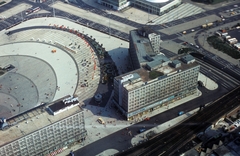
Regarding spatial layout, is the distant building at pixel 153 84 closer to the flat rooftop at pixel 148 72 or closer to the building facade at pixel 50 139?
the flat rooftop at pixel 148 72

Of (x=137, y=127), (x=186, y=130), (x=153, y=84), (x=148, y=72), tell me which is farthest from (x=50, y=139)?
(x=186, y=130)

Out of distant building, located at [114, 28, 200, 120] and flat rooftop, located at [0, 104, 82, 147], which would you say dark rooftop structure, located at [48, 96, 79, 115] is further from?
distant building, located at [114, 28, 200, 120]

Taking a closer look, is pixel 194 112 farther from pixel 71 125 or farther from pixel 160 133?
pixel 71 125

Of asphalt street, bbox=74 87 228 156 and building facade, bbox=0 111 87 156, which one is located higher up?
building facade, bbox=0 111 87 156

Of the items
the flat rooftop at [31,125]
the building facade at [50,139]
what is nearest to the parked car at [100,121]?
the building facade at [50,139]

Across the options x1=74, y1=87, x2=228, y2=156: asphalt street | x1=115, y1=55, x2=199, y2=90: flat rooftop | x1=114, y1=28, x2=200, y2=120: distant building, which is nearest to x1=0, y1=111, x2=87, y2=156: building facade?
x1=74, y1=87, x2=228, y2=156: asphalt street

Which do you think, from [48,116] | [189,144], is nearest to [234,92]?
[189,144]

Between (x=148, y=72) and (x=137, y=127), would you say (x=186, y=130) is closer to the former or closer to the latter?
(x=137, y=127)
